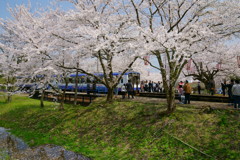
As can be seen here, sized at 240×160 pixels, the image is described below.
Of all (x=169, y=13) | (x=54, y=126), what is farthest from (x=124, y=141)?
(x=169, y=13)

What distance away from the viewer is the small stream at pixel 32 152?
6.86m

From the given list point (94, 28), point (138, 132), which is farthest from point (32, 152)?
point (94, 28)

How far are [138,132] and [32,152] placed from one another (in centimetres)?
441

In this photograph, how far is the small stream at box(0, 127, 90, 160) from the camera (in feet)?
22.5

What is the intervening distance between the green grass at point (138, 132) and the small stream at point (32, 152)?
35 cm

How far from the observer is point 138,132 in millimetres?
7766

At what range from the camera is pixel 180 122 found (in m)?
7.43

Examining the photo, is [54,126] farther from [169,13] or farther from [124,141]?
[169,13]

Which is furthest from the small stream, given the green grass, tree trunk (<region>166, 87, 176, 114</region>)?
tree trunk (<region>166, 87, 176, 114</region>)

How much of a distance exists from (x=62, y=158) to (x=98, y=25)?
6114 millimetres

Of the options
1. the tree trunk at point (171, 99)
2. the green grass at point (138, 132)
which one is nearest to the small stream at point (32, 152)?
the green grass at point (138, 132)

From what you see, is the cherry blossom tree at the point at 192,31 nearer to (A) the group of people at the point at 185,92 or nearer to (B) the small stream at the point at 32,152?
(A) the group of people at the point at 185,92

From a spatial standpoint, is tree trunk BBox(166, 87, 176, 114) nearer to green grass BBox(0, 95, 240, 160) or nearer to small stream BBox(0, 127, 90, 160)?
green grass BBox(0, 95, 240, 160)

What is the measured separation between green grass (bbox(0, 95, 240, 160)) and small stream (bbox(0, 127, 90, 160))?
35 cm
